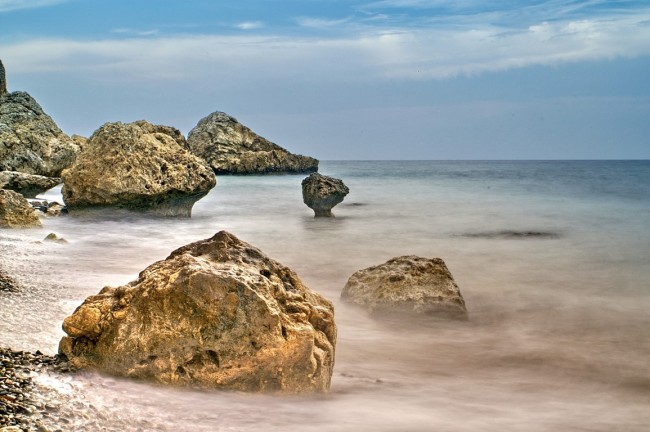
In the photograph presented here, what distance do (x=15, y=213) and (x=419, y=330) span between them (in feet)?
22.3

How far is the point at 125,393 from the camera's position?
3.39 m

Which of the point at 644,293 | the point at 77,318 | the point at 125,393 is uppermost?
the point at 77,318

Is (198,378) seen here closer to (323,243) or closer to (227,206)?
(323,243)

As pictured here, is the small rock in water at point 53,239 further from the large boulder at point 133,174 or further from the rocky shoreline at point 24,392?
the rocky shoreline at point 24,392

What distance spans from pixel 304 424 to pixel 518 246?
1033 cm

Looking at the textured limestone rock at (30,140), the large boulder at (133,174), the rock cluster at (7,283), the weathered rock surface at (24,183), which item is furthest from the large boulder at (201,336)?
the textured limestone rock at (30,140)

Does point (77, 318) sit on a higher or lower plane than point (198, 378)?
higher

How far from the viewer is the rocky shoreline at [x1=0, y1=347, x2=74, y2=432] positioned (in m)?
2.77

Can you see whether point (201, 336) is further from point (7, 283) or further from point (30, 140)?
point (30, 140)

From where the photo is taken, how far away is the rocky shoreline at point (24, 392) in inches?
109

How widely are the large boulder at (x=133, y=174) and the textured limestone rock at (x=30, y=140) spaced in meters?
6.03

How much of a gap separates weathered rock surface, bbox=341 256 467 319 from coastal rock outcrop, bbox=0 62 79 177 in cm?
1496

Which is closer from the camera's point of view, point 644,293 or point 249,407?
point 249,407

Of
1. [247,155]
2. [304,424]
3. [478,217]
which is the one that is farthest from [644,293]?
[247,155]
